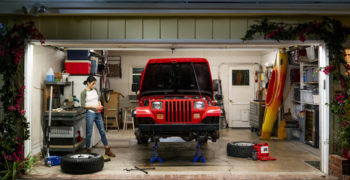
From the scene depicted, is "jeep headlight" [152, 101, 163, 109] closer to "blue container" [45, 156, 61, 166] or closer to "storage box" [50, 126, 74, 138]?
"storage box" [50, 126, 74, 138]

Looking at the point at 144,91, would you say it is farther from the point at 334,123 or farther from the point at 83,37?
the point at 334,123

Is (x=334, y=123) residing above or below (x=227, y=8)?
below

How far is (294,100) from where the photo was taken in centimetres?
907

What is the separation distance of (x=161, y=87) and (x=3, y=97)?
3004 millimetres

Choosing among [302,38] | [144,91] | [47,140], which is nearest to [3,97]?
[47,140]

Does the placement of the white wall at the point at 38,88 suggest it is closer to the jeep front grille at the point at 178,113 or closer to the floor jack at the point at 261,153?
the jeep front grille at the point at 178,113

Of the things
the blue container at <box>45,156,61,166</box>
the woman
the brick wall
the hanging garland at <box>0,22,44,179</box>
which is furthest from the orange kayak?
the hanging garland at <box>0,22,44,179</box>

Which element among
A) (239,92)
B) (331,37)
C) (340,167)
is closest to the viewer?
(340,167)

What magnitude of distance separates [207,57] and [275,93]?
355cm

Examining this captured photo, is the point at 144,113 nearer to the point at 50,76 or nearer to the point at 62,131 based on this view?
the point at 62,131

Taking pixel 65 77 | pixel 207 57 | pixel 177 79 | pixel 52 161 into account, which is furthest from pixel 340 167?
pixel 207 57

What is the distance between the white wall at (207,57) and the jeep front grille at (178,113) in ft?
19.0

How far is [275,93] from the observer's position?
29.0ft

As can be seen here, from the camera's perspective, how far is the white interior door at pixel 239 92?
11500 mm
